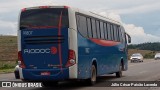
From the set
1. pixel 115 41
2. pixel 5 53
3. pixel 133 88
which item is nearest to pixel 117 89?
pixel 133 88

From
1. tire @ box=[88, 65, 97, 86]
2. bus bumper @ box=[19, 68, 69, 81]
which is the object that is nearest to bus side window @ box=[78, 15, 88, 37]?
tire @ box=[88, 65, 97, 86]

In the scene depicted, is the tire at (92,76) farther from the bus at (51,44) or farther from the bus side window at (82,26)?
the bus side window at (82,26)

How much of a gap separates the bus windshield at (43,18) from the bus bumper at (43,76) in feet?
5.63

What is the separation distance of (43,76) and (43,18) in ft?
7.43

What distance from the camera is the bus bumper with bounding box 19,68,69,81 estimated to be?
16281mm

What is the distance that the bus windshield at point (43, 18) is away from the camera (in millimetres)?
16656

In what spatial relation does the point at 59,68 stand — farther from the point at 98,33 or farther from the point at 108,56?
the point at 108,56

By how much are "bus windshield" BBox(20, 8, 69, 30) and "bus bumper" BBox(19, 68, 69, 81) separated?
172 cm

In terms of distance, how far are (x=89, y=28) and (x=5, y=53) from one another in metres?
62.4

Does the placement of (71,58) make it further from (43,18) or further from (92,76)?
(92,76)

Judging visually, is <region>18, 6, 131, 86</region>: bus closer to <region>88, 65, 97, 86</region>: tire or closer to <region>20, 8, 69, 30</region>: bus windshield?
<region>20, 8, 69, 30</region>: bus windshield

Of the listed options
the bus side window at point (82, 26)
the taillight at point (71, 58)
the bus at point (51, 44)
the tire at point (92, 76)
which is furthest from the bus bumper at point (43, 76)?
the tire at point (92, 76)

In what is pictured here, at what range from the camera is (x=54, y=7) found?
1678cm

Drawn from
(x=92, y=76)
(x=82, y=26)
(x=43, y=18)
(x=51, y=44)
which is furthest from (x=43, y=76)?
(x=92, y=76)
